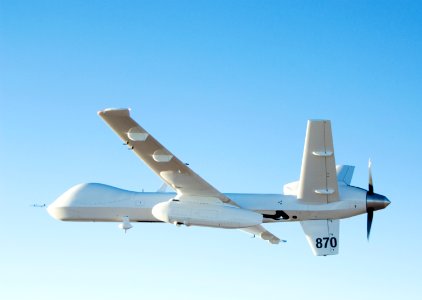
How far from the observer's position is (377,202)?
134 ft

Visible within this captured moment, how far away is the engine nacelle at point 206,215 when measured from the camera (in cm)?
4016

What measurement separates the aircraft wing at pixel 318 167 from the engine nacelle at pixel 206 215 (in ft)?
9.89

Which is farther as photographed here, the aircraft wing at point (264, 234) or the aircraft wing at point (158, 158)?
the aircraft wing at point (264, 234)

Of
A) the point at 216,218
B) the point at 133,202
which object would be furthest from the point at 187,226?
the point at 133,202

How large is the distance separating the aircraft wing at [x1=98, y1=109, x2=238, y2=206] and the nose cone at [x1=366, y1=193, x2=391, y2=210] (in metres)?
7.19

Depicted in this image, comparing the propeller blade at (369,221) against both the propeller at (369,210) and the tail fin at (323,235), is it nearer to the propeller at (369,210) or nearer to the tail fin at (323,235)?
the propeller at (369,210)

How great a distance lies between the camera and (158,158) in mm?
39312

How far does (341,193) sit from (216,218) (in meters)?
6.93

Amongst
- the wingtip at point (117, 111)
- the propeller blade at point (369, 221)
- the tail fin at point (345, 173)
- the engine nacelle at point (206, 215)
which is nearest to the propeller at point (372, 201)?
the propeller blade at point (369, 221)

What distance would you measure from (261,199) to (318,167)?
4.47m

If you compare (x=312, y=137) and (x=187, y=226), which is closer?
(x=312, y=137)

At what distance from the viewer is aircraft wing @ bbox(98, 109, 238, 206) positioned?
37.3 meters

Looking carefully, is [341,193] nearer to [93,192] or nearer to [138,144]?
[138,144]

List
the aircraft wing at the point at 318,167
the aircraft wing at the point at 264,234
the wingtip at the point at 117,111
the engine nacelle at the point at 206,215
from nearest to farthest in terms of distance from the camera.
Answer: the wingtip at the point at 117,111 < the aircraft wing at the point at 318,167 < the engine nacelle at the point at 206,215 < the aircraft wing at the point at 264,234
